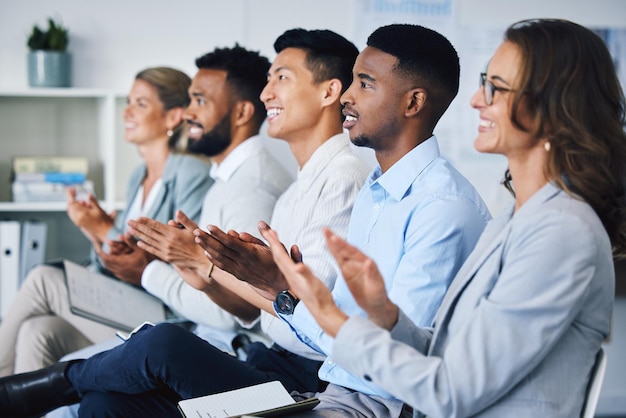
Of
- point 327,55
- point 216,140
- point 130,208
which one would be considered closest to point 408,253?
point 327,55

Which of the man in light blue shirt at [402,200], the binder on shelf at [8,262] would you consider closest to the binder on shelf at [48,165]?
the binder on shelf at [8,262]

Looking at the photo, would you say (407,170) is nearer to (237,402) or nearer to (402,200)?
(402,200)

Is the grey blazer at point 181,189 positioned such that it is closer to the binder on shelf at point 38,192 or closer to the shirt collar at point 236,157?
the shirt collar at point 236,157

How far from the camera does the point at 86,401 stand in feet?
6.64

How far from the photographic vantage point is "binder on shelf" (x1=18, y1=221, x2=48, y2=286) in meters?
3.62

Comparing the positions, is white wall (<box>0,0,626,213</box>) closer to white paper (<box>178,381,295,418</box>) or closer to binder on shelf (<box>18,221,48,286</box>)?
binder on shelf (<box>18,221,48,286</box>)

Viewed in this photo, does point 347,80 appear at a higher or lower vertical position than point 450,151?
higher

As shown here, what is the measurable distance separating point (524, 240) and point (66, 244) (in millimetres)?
3070

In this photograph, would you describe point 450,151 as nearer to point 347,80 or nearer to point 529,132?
point 347,80

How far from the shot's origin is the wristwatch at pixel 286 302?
5.82 feet

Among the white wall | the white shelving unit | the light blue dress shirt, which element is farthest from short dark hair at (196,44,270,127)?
the light blue dress shirt

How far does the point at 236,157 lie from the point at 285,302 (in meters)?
1.22

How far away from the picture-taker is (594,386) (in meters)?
1.36

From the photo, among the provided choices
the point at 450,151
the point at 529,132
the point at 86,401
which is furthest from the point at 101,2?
the point at 529,132
